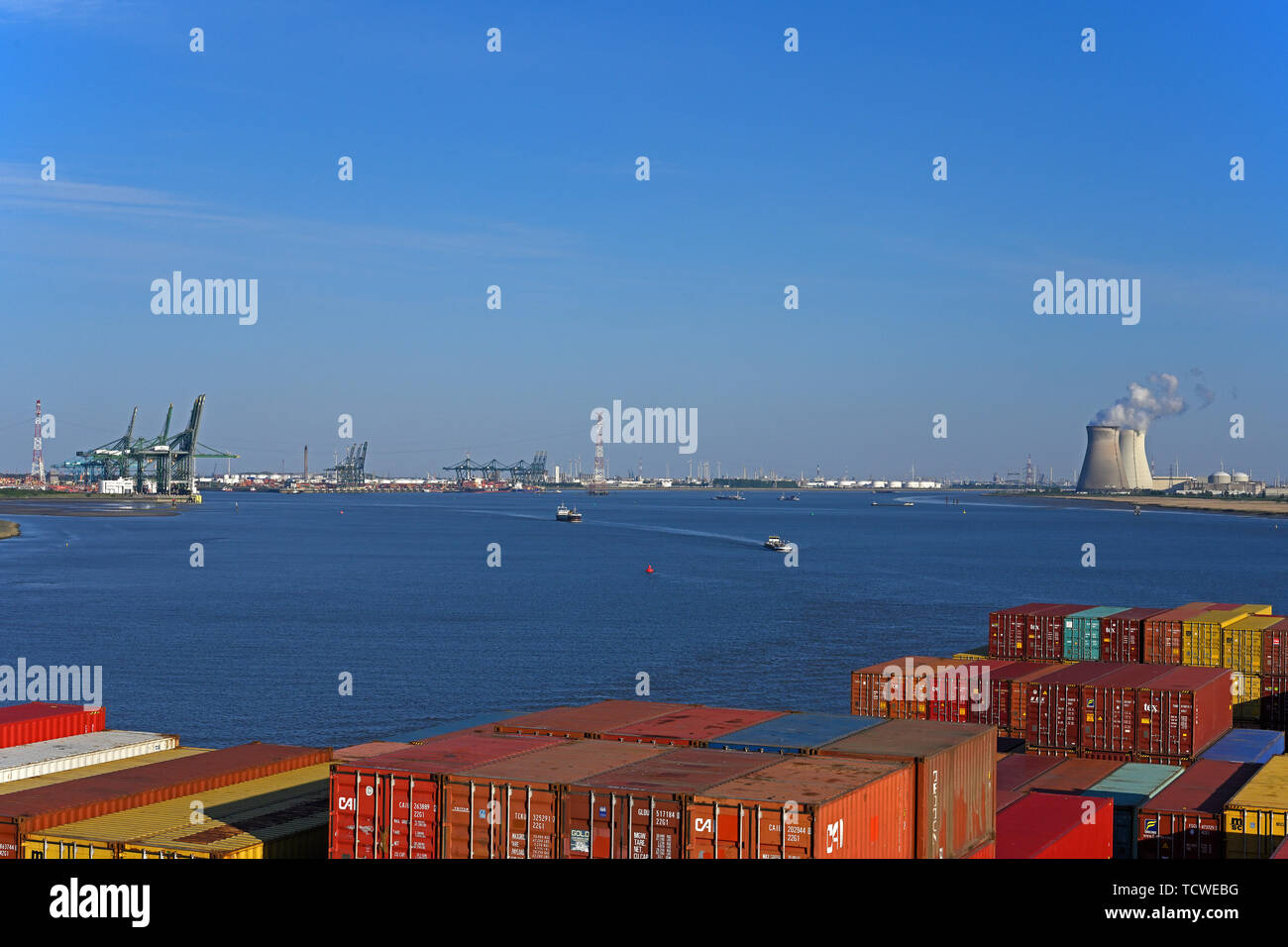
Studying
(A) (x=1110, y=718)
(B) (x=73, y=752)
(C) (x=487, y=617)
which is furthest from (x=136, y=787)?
(C) (x=487, y=617)

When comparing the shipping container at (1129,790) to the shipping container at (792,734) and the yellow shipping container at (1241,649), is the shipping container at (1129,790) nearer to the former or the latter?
the shipping container at (792,734)

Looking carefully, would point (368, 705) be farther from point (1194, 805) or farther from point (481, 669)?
point (1194, 805)

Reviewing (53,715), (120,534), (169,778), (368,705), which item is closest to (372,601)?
(368,705)

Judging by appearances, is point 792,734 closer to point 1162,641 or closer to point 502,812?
point 502,812

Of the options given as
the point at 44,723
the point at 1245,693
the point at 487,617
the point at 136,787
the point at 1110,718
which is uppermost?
the point at 136,787

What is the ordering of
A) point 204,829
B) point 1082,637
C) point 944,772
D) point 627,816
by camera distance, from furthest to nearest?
1. point 1082,637
2. point 944,772
3. point 204,829
4. point 627,816

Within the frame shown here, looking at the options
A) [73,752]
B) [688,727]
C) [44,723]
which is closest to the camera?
[688,727]

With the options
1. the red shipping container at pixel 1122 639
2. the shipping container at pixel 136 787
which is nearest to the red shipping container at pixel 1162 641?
the red shipping container at pixel 1122 639
